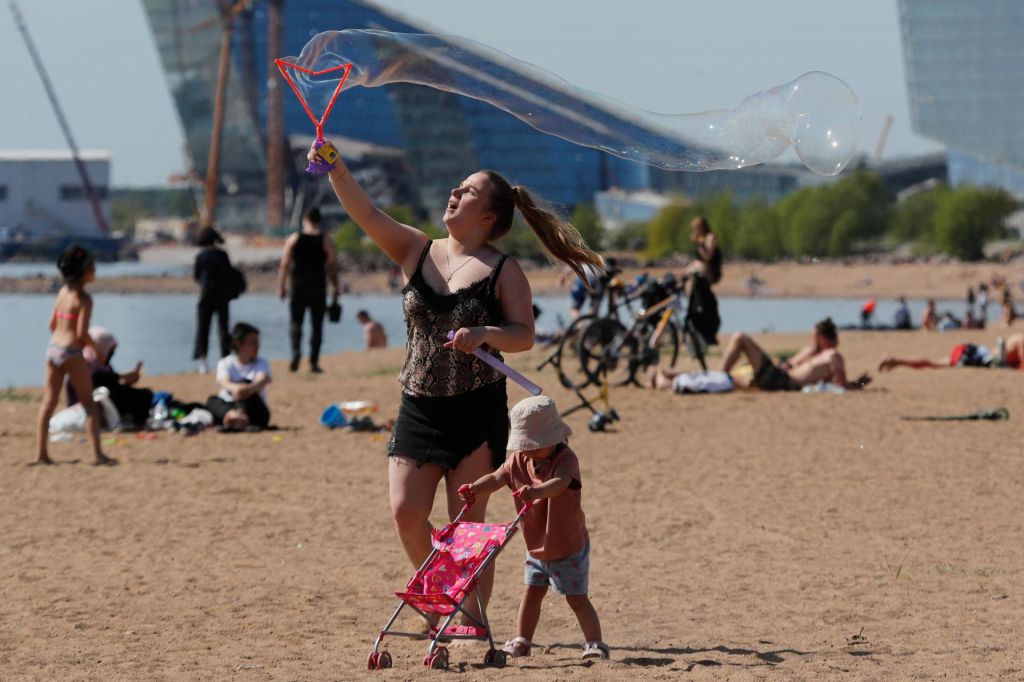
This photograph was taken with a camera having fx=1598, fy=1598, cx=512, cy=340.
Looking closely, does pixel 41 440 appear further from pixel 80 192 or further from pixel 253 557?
pixel 80 192

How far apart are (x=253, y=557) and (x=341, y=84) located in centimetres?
281

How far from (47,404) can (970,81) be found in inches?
5315

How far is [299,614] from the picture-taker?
6074mm

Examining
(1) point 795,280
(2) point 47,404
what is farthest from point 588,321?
(1) point 795,280

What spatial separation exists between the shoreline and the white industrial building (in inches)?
1961

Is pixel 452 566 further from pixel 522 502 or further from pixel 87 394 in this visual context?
pixel 87 394

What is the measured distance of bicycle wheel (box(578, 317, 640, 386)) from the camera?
47.6ft

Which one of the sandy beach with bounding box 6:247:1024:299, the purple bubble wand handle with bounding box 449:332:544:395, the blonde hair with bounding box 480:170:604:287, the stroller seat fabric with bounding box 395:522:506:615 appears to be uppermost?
the blonde hair with bounding box 480:170:604:287

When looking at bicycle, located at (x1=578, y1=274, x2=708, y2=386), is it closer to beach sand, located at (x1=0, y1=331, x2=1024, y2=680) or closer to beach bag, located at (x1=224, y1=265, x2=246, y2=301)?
beach sand, located at (x1=0, y1=331, x2=1024, y2=680)

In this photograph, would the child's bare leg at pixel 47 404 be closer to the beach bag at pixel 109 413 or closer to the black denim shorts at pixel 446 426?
the beach bag at pixel 109 413

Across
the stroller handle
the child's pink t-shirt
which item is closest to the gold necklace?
the child's pink t-shirt

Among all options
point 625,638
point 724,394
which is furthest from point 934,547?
point 724,394

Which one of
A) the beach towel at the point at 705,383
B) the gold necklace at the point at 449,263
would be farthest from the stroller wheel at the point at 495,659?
the beach towel at the point at 705,383

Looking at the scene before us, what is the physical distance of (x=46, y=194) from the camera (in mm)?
148000
